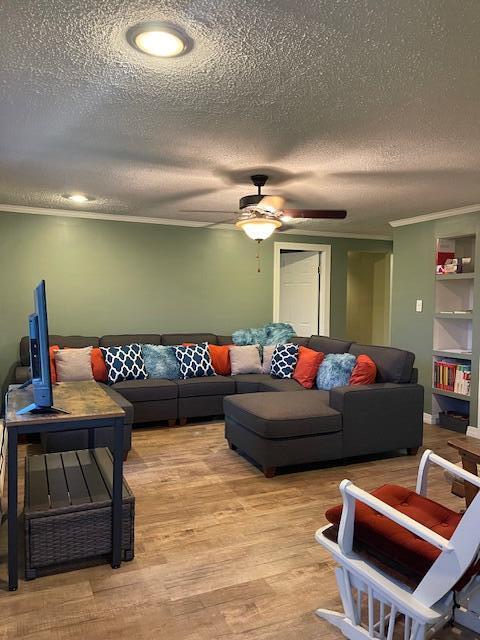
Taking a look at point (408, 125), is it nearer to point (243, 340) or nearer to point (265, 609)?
point (265, 609)

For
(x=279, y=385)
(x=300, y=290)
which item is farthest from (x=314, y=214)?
(x=300, y=290)

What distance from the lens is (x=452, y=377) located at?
5.19 m

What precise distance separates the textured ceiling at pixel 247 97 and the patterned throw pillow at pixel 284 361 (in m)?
1.82

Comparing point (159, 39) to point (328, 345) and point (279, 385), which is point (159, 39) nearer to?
point (279, 385)

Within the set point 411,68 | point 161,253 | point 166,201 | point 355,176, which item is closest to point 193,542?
point 411,68

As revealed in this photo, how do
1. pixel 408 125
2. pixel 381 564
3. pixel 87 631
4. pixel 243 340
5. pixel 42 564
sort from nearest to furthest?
pixel 381 564
pixel 87 631
pixel 42 564
pixel 408 125
pixel 243 340

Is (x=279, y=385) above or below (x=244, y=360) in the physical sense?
below

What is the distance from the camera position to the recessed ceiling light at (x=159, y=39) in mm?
1774

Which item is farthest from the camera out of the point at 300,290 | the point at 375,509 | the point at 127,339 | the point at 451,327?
the point at 300,290

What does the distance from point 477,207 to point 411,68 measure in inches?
129

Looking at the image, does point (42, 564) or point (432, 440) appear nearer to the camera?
point (42, 564)

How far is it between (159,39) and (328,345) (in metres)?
3.76

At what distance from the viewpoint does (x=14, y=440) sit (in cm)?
218

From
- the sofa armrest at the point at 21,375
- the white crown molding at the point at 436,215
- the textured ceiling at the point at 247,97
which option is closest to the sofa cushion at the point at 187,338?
the sofa armrest at the point at 21,375
